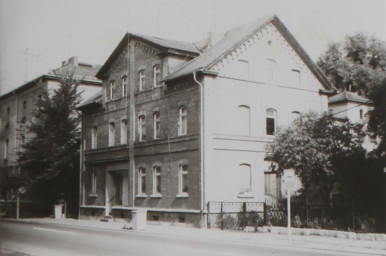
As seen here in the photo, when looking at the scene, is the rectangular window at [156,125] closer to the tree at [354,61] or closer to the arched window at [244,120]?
the arched window at [244,120]

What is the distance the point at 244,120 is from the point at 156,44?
6922mm

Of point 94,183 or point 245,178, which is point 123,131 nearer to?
point 94,183

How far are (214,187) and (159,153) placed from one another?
187 inches

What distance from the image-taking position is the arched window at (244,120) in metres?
25.4

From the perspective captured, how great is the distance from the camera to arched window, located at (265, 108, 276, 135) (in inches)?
1058

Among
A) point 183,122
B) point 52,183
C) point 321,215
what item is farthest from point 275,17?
point 52,183

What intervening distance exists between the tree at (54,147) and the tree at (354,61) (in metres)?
24.2

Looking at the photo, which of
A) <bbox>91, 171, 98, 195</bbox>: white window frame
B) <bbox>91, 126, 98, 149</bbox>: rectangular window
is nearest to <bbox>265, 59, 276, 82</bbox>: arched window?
<bbox>91, 126, 98, 149</bbox>: rectangular window

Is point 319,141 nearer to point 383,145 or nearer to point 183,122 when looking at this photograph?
point 383,145

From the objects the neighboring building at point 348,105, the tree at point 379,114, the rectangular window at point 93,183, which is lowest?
the rectangular window at point 93,183

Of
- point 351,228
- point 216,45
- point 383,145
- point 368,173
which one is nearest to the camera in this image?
point 351,228

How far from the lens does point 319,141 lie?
853 inches

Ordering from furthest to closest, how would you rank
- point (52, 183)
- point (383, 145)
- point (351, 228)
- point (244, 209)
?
point (52, 183)
point (244, 209)
point (383, 145)
point (351, 228)

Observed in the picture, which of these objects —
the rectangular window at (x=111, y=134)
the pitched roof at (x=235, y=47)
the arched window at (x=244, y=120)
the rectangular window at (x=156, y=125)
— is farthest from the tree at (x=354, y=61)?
the rectangular window at (x=111, y=134)
